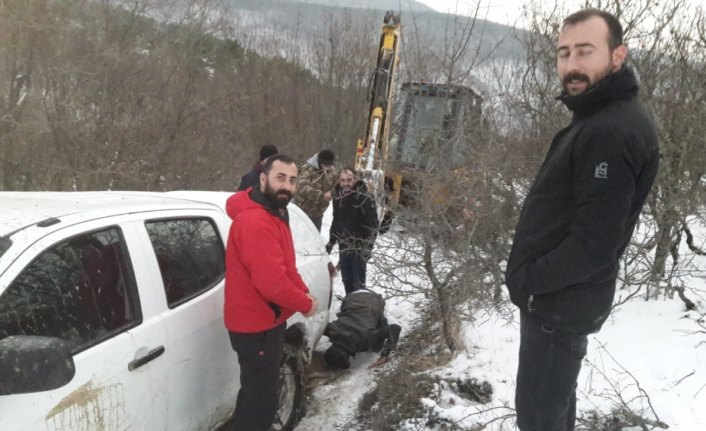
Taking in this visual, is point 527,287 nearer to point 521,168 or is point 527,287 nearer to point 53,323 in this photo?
Result: point 53,323

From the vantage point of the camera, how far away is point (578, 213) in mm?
1836

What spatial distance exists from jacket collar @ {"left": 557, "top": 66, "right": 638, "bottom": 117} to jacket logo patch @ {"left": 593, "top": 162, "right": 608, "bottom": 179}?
0.23 metres

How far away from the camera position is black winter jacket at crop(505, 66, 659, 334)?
5.78 ft

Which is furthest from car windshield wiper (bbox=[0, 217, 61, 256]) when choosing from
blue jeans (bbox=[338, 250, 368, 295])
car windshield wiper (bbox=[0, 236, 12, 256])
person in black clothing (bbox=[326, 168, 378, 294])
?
blue jeans (bbox=[338, 250, 368, 295])

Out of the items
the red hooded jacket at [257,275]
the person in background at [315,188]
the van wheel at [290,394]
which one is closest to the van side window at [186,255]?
the red hooded jacket at [257,275]

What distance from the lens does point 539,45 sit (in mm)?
5816

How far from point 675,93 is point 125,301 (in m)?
5.12

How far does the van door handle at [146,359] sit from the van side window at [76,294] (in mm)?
167

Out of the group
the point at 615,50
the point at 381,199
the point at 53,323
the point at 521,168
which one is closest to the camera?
the point at 615,50

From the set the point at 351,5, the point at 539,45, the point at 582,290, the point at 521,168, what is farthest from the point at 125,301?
the point at 351,5

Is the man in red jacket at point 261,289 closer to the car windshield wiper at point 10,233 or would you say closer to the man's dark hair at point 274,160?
the man's dark hair at point 274,160

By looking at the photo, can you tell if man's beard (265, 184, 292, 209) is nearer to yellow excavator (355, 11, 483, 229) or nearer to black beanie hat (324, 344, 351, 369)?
yellow excavator (355, 11, 483, 229)

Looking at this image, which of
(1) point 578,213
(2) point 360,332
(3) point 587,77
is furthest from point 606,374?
(3) point 587,77

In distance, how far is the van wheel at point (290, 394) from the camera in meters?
3.74
